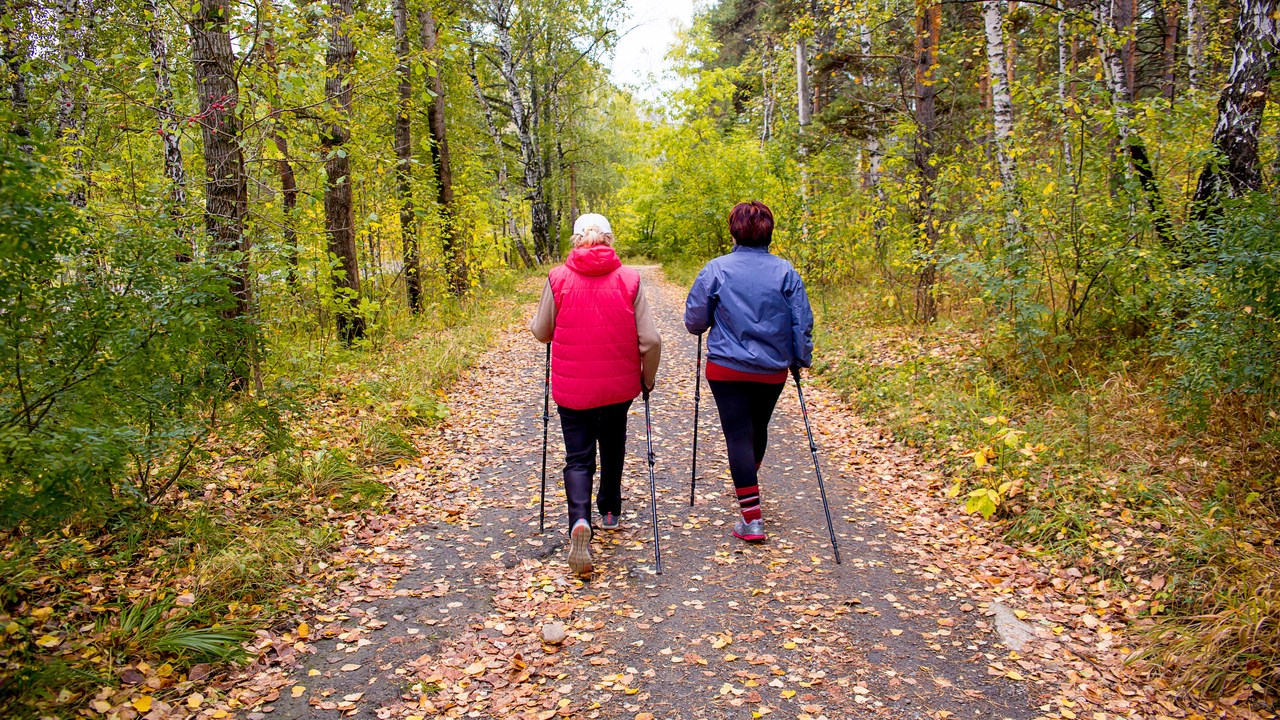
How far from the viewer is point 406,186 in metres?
12.7

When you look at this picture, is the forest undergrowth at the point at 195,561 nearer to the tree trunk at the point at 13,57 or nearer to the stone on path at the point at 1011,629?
the tree trunk at the point at 13,57

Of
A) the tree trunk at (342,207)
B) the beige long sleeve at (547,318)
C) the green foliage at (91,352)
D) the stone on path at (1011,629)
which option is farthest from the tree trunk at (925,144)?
the green foliage at (91,352)

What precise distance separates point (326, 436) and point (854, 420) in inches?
221

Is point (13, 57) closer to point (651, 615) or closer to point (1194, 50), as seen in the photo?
point (651, 615)

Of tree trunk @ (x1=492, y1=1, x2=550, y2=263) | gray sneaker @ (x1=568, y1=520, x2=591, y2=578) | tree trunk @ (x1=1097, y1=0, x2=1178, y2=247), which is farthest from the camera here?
tree trunk @ (x1=492, y1=1, x2=550, y2=263)

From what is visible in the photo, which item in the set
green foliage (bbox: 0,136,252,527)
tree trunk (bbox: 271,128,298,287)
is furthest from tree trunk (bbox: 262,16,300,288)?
green foliage (bbox: 0,136,252,527)

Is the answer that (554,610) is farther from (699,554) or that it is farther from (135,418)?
(135,418)

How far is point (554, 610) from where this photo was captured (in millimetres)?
4293

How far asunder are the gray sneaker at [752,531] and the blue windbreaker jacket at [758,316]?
1.15m

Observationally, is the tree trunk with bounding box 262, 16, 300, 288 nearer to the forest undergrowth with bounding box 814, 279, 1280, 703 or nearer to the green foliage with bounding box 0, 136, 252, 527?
the green foliage with bounding box 0, 136, 252, 527

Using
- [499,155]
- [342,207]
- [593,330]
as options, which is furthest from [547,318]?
[499,155]

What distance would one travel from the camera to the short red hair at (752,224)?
5027 mm

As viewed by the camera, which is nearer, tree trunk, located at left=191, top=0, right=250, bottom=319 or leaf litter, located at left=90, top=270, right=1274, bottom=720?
leaf litter, located at left=90, top=270, right=1274, bottom=720

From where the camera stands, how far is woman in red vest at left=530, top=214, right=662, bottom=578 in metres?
4.64
